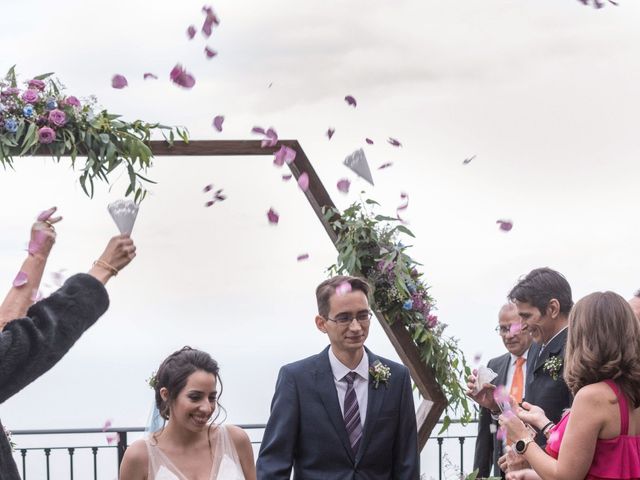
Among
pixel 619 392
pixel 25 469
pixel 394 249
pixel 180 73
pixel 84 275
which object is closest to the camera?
pixel 84 275

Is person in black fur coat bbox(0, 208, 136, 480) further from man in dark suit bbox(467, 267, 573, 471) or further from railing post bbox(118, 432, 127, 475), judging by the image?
railing post bbox(118, 432, 127, 475)

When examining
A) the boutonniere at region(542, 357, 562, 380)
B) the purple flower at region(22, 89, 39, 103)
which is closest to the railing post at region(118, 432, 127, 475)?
the purple flower at region(22, 89, 39, 103)

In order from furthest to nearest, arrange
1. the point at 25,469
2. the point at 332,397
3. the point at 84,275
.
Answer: the point at 25,469 → the point at 332,397 → the point at 84,275

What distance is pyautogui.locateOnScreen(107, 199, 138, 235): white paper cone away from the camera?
352cm

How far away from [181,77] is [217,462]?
8.27 feet

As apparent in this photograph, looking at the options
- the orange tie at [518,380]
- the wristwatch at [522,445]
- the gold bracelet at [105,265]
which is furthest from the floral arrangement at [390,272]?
the gold bracelet at [105,265]

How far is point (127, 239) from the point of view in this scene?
2.85 m

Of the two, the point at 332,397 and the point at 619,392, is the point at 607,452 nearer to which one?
the point at 619,392

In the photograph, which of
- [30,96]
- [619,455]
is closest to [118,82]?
[30,96]

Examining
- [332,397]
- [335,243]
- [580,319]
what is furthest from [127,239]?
[335,243]

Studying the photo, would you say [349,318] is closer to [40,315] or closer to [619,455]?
[619,455]

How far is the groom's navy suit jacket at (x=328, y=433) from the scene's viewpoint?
4.68 meters

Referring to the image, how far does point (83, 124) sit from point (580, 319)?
3917mm

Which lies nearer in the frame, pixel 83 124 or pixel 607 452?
pixel 607 452
